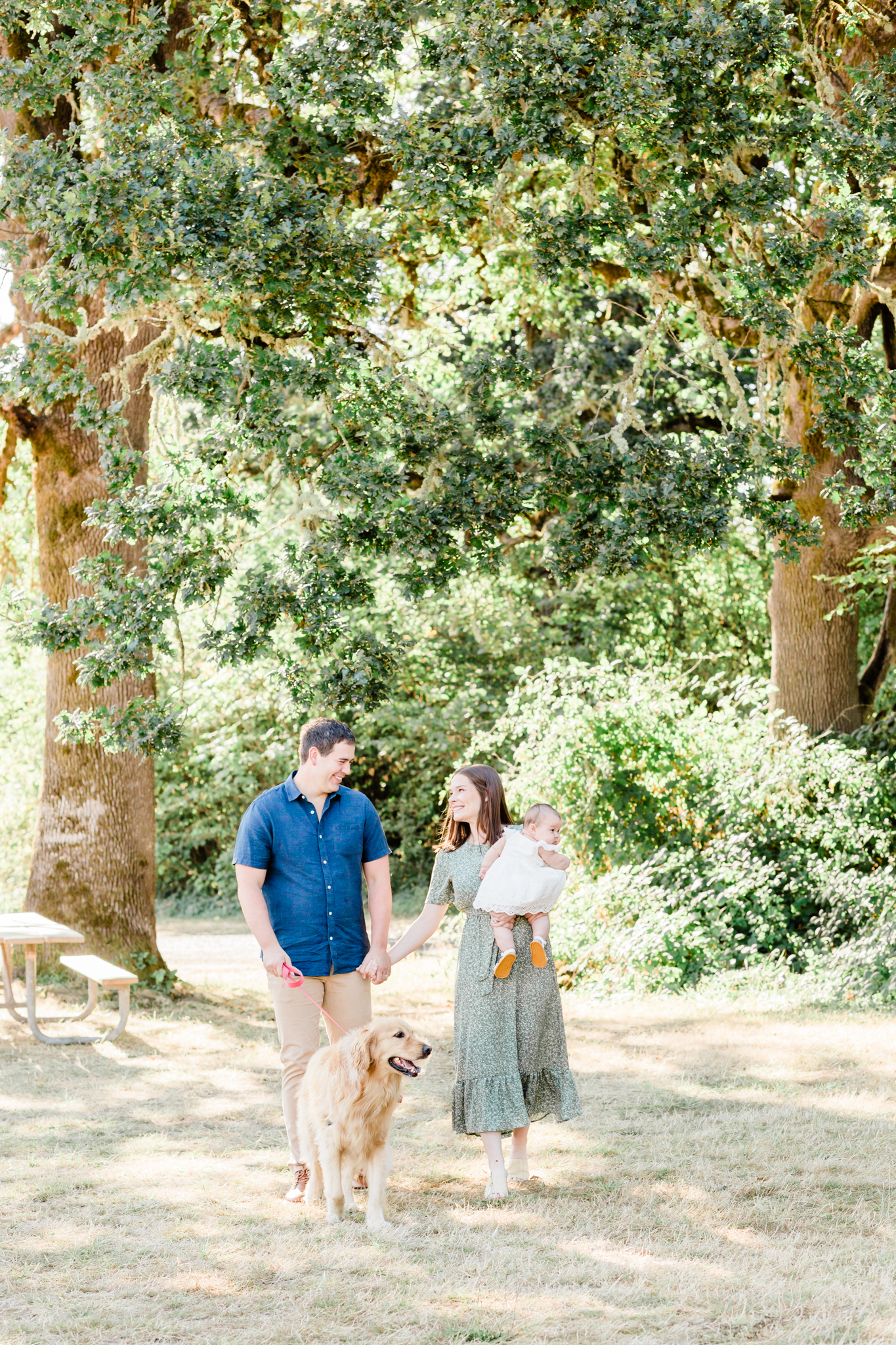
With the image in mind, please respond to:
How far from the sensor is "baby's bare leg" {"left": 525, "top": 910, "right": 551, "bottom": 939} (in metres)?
5.31

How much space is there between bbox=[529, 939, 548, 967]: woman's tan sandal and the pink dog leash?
2.64 ft

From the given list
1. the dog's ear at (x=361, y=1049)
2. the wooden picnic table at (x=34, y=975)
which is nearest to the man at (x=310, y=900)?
the dog's ear at (x=361, y=1049)

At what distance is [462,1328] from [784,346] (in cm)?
740

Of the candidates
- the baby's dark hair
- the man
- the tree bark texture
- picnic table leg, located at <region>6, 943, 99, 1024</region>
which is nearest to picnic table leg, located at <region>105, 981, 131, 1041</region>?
picnic table leg, located at <region>6, 943, 99, 1024</region>

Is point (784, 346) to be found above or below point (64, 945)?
above

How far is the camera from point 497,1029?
17.4 feet

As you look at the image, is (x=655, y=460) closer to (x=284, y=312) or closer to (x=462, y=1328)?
(x=284, y=312)

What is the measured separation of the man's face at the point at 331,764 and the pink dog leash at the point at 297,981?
2.29 ft

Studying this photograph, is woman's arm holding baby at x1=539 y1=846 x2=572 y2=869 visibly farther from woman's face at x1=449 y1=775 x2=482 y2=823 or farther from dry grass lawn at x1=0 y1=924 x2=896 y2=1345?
dry grass lawn at x1=0 y1=924 x2=896 y2=1345

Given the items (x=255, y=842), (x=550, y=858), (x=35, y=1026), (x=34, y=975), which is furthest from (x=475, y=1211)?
(x=34, y=975)

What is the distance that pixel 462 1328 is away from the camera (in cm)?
389

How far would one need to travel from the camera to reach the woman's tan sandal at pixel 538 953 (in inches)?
208

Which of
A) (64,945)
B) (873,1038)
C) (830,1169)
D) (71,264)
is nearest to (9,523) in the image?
(64,945)

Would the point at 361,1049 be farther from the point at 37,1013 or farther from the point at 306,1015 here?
the point at 37,1013
